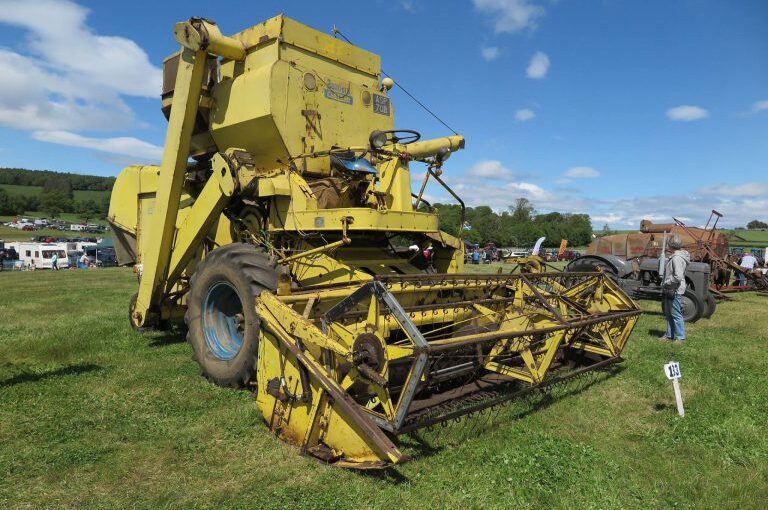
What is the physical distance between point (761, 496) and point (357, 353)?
2825 millimetres

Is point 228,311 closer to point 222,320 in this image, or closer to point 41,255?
point 222,320

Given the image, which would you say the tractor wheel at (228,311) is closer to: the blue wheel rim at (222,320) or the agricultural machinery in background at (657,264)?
A: the blue wheel rim at (222,320)

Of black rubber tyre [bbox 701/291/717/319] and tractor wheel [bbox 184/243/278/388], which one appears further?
black rubber tyre [bbox 701/291/717/319]

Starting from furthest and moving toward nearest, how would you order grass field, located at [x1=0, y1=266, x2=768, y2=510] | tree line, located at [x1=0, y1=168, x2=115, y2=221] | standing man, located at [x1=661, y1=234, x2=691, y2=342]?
tree line, located at [x1=0, y1=168, x2=115, y2=221], standing man, located at [x1=661, y1=234, x2=691, y2=342], grass field, located at [x1=0, y1=266, x2=768, y2=510]

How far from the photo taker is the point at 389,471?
3529 millimetres

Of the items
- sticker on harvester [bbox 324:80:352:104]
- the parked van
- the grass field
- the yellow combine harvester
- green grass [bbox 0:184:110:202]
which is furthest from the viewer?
green grass [bbox 0:184:110:202]

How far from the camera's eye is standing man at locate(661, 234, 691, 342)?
8.20 meters

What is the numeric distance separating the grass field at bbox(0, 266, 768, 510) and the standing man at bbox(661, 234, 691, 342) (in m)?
1.97

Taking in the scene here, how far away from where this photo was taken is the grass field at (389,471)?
3.26 meters

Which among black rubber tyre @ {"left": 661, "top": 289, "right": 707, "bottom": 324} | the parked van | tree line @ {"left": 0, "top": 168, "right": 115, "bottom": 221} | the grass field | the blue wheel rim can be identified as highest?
tree line @ {"left": 0, "top": 168, "right": 115, "bottom": 221}

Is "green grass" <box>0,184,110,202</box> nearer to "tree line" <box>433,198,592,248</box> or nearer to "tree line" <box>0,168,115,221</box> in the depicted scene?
"tree line" <box>0,168,115,221</box>

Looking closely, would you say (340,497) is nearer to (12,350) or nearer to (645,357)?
(645,357)

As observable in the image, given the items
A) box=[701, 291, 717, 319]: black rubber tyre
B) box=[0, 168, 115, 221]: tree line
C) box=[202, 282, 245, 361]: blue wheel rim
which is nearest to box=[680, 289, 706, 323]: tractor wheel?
box=[701, 291, 717, 319]: black rubber tyre

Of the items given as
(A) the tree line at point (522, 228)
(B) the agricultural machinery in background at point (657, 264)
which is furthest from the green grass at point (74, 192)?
(B) the agricultural machinery in background at point (657, 264)
